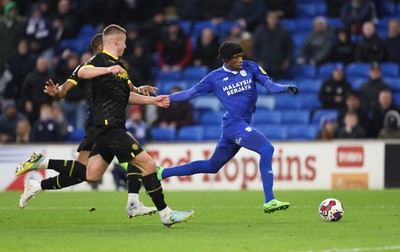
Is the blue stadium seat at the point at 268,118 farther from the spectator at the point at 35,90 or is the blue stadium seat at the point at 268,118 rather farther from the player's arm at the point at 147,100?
the player's arm at the point at 147,100

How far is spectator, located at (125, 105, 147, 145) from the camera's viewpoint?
72.2ft

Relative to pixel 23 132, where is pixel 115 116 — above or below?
above

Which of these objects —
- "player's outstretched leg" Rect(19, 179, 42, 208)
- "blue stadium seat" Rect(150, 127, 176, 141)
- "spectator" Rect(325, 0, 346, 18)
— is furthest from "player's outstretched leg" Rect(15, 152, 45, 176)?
"spectator" Rect(325, 0, 346, 18)

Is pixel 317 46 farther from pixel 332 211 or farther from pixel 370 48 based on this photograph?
pixel 332 211

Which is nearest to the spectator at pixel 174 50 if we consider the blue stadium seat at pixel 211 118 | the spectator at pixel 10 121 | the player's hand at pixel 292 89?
the blue stadium seat at pixel 211 118

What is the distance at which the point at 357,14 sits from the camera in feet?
80.2

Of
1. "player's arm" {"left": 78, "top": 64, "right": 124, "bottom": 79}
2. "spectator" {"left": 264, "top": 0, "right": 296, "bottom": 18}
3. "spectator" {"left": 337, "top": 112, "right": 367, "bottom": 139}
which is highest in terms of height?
"spectator" {"left": 264, "top": 0, "right": 296, "bottom": 18}

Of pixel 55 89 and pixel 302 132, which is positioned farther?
pixel 302 132

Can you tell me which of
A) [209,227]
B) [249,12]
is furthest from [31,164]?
[249,12]

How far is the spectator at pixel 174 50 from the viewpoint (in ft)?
82.4

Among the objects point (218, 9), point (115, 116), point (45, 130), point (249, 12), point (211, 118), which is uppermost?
point (218, 9)

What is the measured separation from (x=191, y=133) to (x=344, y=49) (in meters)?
4.29

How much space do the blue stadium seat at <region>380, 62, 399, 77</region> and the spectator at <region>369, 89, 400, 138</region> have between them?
1760 mm

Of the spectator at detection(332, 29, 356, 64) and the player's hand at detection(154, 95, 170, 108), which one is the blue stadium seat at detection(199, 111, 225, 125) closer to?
the spectator at detection(332, 29, 356, 64)
